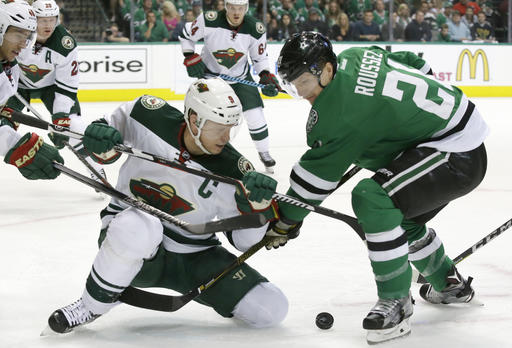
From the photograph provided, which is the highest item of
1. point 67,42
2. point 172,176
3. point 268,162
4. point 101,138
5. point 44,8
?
point 101,138

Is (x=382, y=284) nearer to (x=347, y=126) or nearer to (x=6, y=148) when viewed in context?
(x=347, y=126)

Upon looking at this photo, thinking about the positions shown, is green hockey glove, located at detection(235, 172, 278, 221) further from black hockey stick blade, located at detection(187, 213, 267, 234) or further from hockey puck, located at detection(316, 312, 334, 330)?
hockey puck, located at detection(316, 312, 334, 330)

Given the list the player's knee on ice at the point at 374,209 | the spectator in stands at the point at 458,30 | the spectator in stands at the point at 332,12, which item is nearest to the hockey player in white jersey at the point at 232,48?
the player's knee on ice at the point at 374,209

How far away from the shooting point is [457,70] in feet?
32.4

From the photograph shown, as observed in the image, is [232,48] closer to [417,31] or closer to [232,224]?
[232,224]

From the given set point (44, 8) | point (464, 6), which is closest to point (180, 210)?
point (44, 8)

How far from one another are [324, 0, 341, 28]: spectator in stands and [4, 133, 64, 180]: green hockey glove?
7.65m

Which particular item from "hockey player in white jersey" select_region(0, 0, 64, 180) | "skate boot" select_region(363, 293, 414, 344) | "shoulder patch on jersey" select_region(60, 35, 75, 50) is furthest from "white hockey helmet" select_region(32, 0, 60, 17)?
"skate boot" select_region(363, 293, 414, 344)

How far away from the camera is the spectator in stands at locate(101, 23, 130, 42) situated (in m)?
9.09

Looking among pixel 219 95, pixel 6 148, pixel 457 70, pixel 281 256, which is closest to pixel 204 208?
pixel 219 95

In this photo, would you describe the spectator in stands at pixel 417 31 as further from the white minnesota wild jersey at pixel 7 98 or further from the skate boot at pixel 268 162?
the white minnesota wild jersey at pixel 7 98

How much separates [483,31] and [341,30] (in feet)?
5.92

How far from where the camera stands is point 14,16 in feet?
10.3

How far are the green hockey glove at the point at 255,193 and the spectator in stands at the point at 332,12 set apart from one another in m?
7.75
